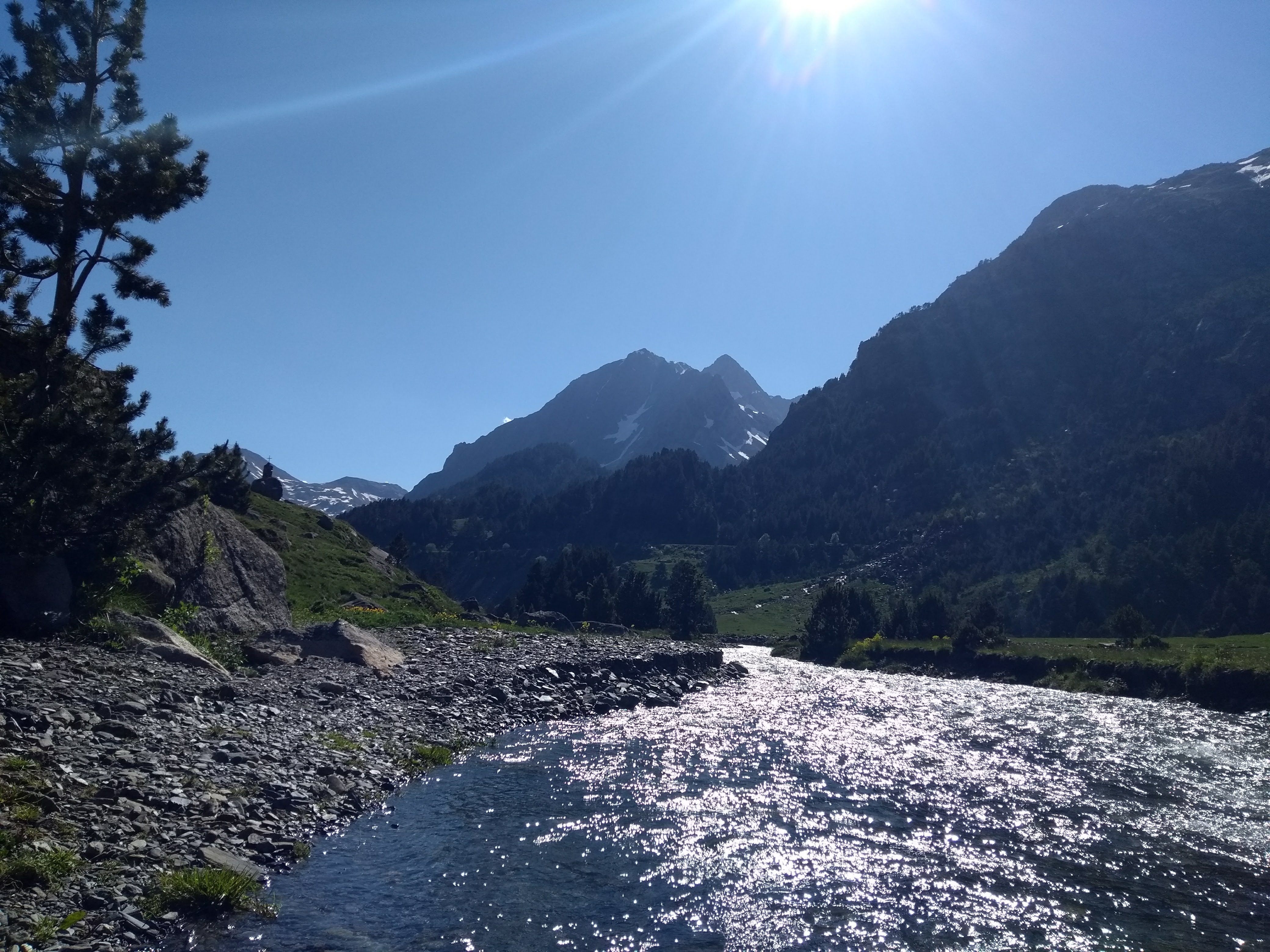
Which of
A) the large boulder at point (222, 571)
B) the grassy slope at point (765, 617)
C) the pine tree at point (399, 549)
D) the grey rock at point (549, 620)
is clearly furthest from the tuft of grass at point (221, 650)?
the grassy slope at point (765, 617)

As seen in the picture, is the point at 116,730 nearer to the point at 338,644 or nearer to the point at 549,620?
the point at 338,644

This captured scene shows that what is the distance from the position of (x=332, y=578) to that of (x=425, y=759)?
52.6 m

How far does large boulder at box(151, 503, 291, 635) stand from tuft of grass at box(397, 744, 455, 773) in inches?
556

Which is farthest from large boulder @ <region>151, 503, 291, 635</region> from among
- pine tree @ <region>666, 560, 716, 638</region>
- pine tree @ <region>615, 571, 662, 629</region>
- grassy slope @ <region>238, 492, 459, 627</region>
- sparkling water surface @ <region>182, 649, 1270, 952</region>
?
pine tree @ <region>666, 560, 716, 638</region>

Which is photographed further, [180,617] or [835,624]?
[835,624]

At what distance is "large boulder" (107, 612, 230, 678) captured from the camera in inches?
1008

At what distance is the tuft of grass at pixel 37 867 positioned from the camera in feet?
38.2

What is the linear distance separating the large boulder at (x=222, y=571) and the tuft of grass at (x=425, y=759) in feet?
46.4

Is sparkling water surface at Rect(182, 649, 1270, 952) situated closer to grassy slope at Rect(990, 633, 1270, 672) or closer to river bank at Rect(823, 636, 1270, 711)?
river bank at Rect(823, 636, 1270, 711)

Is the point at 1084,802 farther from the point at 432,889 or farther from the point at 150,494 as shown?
the point at 150,494

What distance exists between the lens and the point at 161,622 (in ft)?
92.3

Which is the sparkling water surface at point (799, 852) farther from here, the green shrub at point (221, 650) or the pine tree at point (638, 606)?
the pine tree at point (638, 606)

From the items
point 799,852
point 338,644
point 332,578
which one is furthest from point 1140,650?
point 332,578

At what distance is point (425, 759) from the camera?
995 inches
